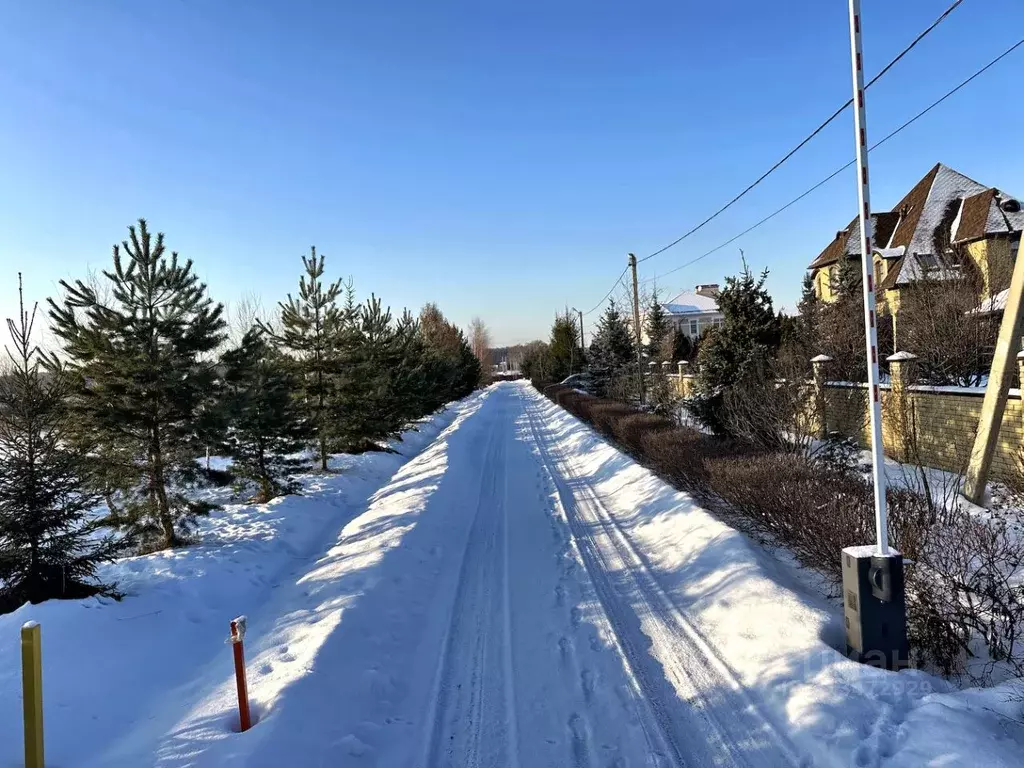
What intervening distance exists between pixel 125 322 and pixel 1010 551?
Answer: 36.6 ft

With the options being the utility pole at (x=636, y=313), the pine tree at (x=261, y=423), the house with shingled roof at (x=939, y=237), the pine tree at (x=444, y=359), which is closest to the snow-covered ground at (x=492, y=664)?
the pine tree at (x=261, y=423)

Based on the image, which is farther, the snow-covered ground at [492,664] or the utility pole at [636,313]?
the utility pole at [636,313]

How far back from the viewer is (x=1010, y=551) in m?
4.25

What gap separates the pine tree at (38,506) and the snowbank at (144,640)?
0.53 metres

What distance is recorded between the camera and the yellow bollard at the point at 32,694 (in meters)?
3.63

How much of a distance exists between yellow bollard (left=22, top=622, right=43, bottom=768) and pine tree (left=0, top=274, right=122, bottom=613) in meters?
3.10

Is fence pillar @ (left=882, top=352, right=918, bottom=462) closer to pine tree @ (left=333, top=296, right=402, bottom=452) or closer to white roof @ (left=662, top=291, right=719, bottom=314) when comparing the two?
pine tree @ (left=333, top=296, right=402, bottom=452)

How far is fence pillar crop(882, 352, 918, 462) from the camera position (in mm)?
11281

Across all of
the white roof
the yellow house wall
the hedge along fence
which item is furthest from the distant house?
the hedge along fence

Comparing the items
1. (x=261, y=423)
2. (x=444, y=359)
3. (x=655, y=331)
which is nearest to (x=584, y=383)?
(x=655, y=331)

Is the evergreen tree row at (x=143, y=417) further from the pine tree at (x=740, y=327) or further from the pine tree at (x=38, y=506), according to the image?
the pine tree at (x=740, y=327)

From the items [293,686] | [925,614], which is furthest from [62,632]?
[925,614]

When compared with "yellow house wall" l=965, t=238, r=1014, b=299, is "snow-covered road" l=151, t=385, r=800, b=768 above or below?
below

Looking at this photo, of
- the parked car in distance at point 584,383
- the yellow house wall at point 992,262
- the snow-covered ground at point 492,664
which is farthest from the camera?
the parked car in distance at point 584,383
